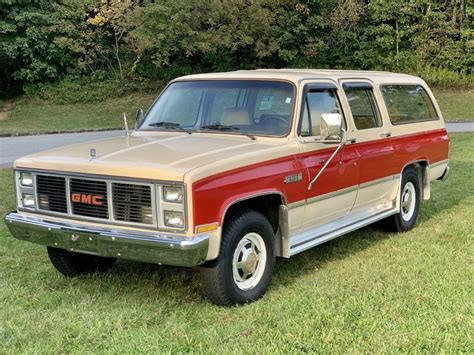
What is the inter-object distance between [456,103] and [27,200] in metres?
27.7

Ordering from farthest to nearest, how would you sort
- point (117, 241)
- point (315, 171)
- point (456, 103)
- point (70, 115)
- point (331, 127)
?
point (70, 115) → point (456, 103) → point (315, 171) → point (331, 127) → point (117, 241)

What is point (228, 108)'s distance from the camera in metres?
5.68

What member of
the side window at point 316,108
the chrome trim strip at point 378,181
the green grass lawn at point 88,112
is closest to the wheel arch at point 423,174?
the chrome trim strip at point 378,181

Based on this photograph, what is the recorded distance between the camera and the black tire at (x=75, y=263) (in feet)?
17.7

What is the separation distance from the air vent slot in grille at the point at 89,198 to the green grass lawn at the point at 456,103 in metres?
23.6

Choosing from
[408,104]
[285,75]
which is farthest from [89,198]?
[408,104]

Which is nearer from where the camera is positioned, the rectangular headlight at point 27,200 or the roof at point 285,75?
the rectangular headlight at point 27,200

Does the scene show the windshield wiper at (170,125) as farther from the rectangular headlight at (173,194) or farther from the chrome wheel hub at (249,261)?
the rectangular headlight at (173,194)

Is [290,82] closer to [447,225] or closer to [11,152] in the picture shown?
[447,225]

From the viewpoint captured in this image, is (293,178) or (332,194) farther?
(332,194)

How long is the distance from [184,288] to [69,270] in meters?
1.17

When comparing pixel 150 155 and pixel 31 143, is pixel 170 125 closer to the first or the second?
pixel 150 155

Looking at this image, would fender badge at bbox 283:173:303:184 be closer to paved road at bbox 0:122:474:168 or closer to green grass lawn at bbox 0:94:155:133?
paved road at bbox 0:122:474:168

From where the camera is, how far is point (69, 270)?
5.48 meters
